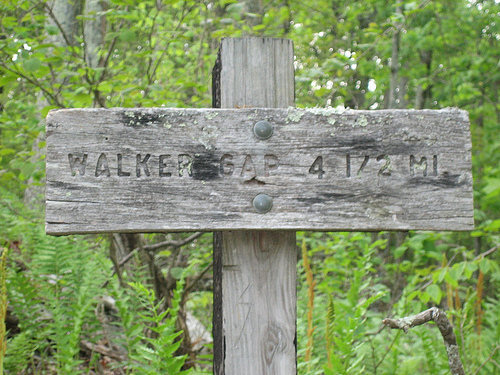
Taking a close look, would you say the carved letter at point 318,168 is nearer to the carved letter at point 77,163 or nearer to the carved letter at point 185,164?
the carved letter at point 185,164

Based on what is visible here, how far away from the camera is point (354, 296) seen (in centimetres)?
255

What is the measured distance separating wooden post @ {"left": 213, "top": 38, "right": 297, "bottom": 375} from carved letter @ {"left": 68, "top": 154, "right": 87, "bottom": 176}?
0.47 m

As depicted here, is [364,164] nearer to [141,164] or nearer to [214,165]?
[214,165]

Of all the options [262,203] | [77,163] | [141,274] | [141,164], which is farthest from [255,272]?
[141,274]

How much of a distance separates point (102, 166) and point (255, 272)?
57cm

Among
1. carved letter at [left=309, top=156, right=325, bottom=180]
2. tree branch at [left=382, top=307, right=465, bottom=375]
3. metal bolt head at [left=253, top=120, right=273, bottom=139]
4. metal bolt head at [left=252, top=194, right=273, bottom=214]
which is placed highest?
metal bolt head at [left=253, top=120, right=273, bottom=139]

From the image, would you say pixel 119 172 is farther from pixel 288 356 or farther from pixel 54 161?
pixel 288 356

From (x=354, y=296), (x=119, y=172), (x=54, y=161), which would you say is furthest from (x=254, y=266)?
(x=354, y=296)

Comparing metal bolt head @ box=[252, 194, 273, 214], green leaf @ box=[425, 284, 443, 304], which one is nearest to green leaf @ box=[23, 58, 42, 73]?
metal bolt head @ box=[252, 194, 273, 214]

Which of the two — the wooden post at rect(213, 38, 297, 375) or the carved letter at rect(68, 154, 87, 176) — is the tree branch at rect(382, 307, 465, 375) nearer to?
the wooden post at rect(213, 38, 297, 375)

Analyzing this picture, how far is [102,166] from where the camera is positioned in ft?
4.37

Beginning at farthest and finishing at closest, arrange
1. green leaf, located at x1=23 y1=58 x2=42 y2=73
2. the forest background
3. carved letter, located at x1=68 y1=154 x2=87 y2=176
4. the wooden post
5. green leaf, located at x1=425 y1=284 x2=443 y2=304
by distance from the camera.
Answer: green leaf, located at x1=425 y1=284 x2=443 y2=304, green leaf, located at x1=23 y1=58 x2=42 y2=73, the forest background, the wooden post, carved letter, located at x1=68 y1=154 x2=87 y2=176

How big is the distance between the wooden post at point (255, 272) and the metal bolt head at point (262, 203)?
0.69 feet

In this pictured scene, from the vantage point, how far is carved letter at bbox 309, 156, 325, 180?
1.37 meters
